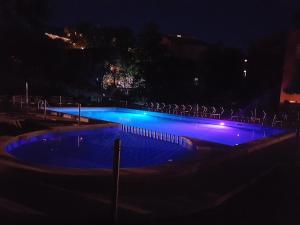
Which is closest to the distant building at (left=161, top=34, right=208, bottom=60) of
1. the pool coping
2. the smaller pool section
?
the smaller pool section

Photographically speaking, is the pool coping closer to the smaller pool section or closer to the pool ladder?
the smaller pool section

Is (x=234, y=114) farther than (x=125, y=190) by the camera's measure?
Yes

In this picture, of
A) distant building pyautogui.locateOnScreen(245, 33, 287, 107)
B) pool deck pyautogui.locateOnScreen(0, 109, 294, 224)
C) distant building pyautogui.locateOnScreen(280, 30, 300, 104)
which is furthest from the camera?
distant building pyautogui.locateOnScreen(245, 33, 287, 107)

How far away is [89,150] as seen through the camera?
993 cm

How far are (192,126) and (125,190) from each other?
10.9m

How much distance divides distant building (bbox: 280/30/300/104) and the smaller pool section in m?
8.70

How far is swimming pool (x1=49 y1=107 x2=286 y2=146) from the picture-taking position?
1319cm

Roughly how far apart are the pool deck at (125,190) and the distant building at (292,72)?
11694 mm

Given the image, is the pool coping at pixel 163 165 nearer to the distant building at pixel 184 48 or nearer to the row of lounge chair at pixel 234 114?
the row of lounge chair at pixel 234 114

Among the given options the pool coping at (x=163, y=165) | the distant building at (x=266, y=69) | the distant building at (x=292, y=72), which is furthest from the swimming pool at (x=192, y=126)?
the distant building at (x=266, y=69)

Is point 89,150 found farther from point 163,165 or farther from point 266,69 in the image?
point 266,69

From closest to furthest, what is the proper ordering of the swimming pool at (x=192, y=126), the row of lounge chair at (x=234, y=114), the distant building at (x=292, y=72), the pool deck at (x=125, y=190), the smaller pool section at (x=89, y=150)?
the pool deck at (x=125, y=190) < the smaller pool section at (x=89, y=150) < the swimming pool at (x=192, y=126) < the row of lounge chair at (x=234, y=114) < the distant building at (x=292, y=72)

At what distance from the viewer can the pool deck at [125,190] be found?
402 cm

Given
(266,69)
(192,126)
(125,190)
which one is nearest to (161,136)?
(192,126)
